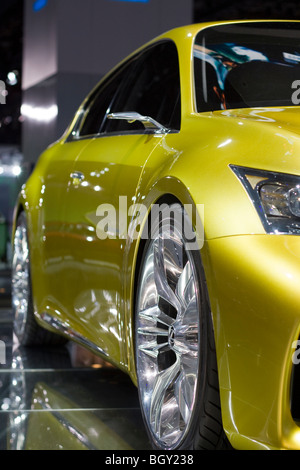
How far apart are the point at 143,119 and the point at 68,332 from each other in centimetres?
131

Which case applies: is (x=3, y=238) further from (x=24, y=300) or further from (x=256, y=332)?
(x=256, y=332)

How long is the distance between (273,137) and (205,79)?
35.7 inches

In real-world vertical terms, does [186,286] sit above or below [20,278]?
above

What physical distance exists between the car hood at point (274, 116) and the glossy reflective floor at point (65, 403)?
4.02ft

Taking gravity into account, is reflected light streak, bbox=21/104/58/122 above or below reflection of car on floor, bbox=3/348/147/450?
below

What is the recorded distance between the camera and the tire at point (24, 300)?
4902 millimetres

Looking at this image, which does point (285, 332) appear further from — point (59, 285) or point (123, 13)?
point (123, 13)

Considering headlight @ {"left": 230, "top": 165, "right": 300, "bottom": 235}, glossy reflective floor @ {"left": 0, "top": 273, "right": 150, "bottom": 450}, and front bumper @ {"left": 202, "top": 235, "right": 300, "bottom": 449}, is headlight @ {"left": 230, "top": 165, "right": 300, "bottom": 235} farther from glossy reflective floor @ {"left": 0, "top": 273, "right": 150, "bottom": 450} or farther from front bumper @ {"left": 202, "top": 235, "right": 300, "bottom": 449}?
glossy reflective floor @ {"left": 0, "top": 273, "right": 150, "bottom": 450}

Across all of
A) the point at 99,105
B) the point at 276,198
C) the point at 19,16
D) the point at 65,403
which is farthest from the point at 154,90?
the point at 19,16

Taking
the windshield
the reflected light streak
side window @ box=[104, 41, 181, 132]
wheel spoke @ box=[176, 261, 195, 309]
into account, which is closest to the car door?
side window @ box=[104, 41, 181, 132]

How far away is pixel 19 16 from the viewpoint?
21219 millimetres

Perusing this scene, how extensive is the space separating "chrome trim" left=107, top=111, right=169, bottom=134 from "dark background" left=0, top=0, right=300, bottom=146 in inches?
426

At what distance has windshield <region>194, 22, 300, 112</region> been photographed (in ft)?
10.4
